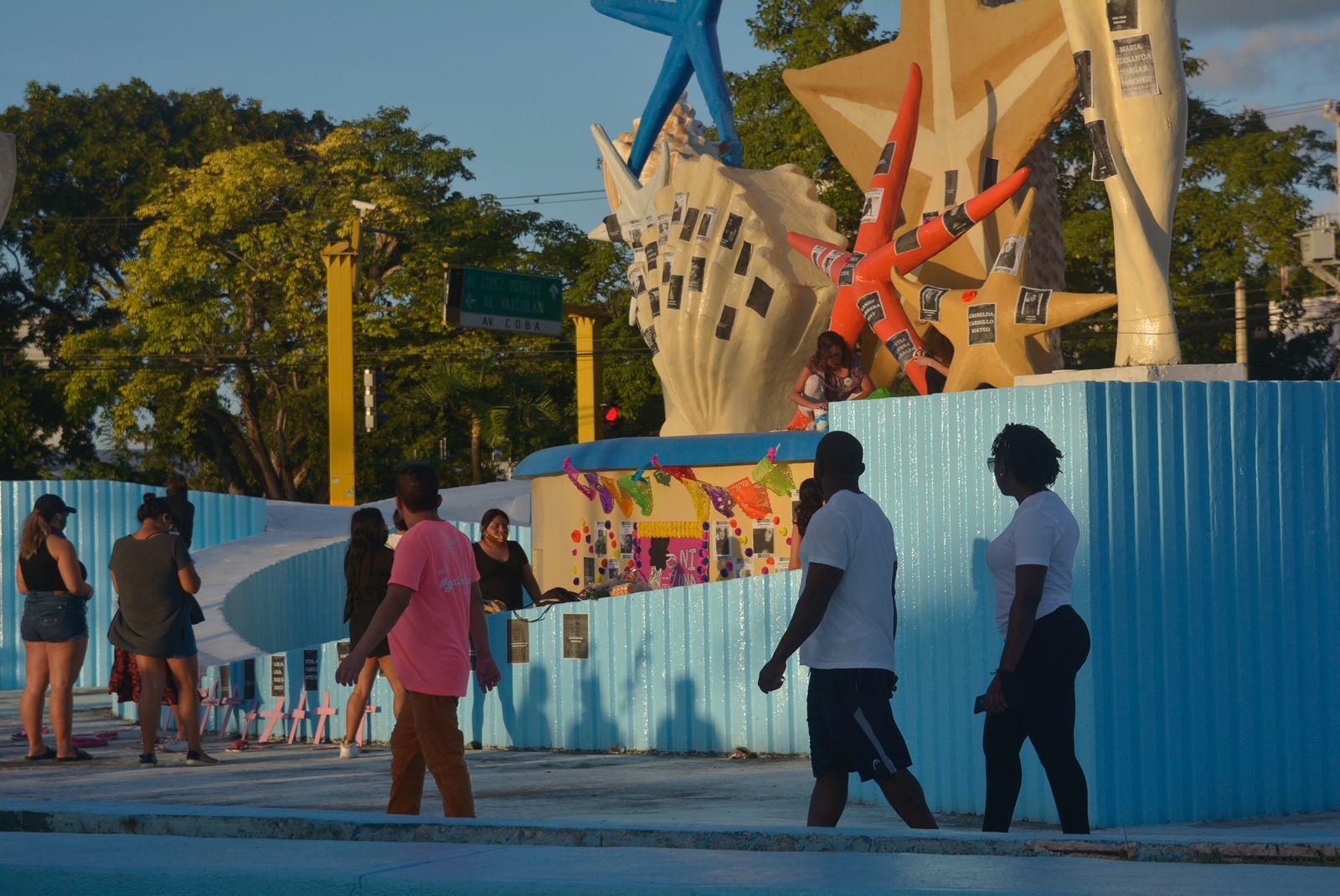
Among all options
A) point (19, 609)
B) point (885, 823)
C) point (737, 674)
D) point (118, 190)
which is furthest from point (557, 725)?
point (118, 190)

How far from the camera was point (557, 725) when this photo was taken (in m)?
12.0

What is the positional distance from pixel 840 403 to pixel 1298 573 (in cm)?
250

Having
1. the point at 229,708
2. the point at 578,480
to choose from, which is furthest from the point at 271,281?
the point at 229,708

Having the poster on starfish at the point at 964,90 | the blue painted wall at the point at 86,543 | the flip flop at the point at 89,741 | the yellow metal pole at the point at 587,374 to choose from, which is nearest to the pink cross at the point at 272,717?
the flip flop at the point at 89,741

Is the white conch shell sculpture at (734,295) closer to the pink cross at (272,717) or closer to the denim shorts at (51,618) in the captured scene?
the pink cross at (272,717)

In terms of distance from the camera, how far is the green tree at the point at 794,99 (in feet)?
109

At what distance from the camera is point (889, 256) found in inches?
611

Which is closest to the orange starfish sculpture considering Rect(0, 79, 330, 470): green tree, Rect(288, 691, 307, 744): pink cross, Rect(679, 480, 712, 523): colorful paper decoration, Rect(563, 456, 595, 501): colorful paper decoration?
Rect(679, 480, 712, 523): colorful paper decoration

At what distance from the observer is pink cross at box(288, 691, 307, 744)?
1304 centimetres

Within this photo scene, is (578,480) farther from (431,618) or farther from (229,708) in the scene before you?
(431,618)

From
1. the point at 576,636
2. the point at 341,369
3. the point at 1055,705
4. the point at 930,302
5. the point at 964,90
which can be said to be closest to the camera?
the point at 1055,705

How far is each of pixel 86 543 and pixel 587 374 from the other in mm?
10980

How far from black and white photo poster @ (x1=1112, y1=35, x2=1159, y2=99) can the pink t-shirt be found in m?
5.68

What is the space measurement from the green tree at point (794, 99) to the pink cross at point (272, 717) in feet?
70.3
